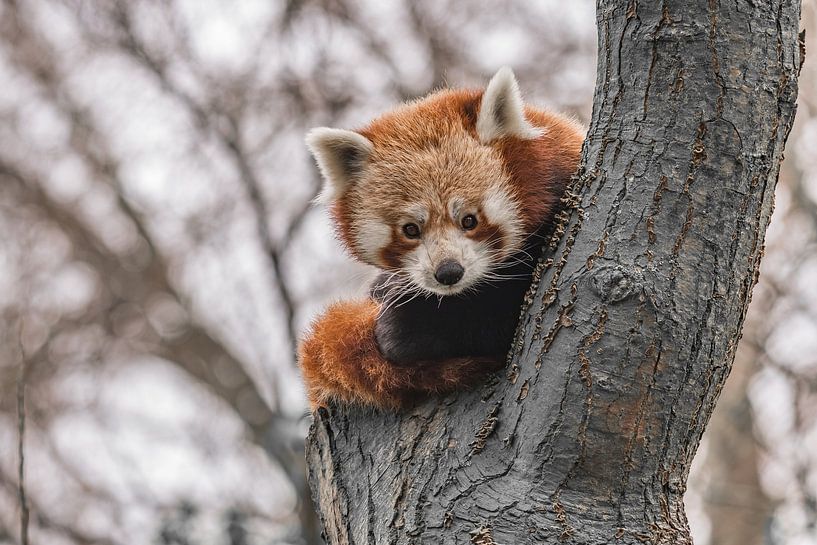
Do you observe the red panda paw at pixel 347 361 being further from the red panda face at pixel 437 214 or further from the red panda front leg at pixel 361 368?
the red panda face at pixel 437 214

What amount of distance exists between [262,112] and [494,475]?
5.50m

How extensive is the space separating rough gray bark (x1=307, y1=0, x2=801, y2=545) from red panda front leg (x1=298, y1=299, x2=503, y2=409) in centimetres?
23

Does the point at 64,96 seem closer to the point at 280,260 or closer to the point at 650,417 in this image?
the point at 280,260

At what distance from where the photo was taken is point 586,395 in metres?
2.08

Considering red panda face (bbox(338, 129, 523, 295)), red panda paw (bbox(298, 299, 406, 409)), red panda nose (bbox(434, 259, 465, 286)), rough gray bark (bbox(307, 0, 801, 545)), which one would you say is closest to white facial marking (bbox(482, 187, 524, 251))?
red panda face (bbox(338, 129, 523, 295))

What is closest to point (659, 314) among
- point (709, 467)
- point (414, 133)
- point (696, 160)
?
point (696, 160)

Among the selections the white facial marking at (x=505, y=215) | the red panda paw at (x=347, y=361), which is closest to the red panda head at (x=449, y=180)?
the white facial marking at (x=505, y=215)

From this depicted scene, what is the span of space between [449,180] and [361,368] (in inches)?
25.3

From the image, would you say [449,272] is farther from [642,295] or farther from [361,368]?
[642,295]

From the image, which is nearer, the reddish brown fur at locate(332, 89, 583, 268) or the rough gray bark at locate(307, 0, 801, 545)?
the rough gray bark at locate(307, 0, 801, 545)

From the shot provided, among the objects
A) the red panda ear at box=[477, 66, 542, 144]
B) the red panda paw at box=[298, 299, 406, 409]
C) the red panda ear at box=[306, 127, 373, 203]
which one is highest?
the red panda ear at box=[477, 66, 542, 144]

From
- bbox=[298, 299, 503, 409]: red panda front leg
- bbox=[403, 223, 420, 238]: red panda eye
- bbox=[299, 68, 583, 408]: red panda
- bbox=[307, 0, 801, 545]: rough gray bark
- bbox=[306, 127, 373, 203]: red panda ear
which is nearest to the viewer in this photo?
bbox=[307, 0, 801, 545]: rough gray bark

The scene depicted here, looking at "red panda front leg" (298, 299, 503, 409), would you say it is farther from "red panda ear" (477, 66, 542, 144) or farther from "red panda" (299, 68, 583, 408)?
"red panda ear" (477, 66, 542, 144)

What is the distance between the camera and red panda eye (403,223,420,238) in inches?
107
